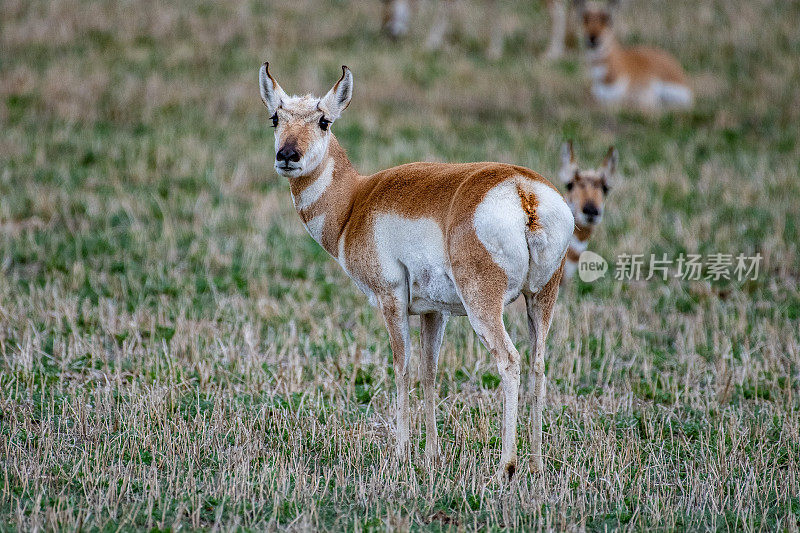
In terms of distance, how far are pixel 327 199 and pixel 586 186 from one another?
332 centimetres

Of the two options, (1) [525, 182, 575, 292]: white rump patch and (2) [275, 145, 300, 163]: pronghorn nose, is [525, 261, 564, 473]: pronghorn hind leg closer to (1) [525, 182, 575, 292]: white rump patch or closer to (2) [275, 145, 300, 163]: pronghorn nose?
(1) [525, 182, 575, 292]: white rump patch

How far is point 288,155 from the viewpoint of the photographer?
5.44 m

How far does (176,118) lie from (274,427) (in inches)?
443

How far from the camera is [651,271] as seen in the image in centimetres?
1023

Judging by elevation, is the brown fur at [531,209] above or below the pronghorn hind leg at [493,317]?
above

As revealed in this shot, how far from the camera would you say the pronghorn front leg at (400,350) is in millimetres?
5418

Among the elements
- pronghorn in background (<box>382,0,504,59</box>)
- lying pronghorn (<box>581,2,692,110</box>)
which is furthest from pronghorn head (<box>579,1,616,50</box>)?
pronghorn in background (<box>382,0,504,59</box>)

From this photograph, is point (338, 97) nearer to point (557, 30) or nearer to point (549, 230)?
point (549, 230)

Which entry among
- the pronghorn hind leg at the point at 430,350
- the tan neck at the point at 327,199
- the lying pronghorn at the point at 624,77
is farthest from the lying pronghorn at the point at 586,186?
the lying pronghorn at the point at 624,77

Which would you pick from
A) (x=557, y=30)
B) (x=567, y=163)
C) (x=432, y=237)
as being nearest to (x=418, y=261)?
(x=432, y=237)

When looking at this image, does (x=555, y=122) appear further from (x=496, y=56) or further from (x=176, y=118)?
(x=176, y=118)

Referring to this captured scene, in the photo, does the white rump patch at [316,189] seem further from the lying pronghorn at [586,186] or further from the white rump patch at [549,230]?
the lying pronghorn at [586,186]

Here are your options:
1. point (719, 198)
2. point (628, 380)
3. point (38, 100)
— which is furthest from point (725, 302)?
point (38, 100)

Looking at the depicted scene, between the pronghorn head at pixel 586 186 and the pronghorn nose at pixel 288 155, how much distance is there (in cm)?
347
